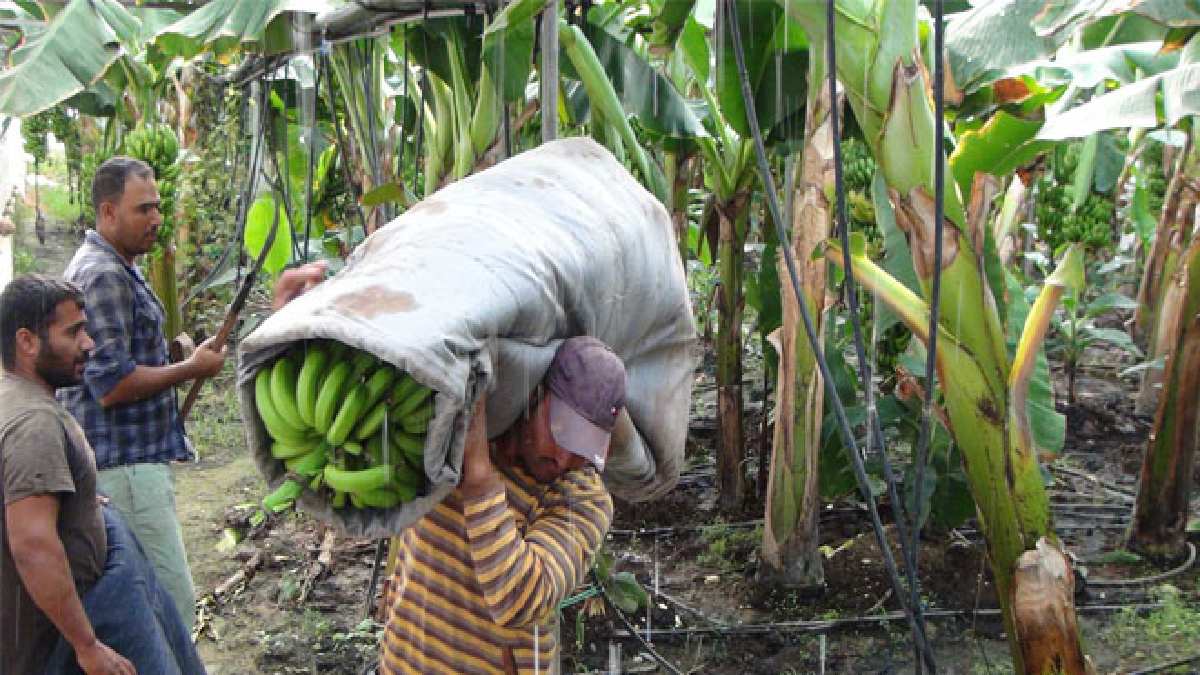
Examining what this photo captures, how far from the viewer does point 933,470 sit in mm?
3932

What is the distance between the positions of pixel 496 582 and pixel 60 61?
3047 millimetres

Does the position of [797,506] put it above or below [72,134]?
below

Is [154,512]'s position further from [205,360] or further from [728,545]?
[728,545]

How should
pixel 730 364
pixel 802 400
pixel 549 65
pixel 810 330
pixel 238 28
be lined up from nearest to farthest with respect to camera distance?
pixel 810 330 → pixel 549 65 → pixel 238 28 → pixel 802 400 → pixel 730 364

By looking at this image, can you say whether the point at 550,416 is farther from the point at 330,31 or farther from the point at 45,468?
the point at 330,31

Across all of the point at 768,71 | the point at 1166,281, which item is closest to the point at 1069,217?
the point at 1166,281

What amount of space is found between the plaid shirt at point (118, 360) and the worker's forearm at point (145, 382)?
0.02 meters

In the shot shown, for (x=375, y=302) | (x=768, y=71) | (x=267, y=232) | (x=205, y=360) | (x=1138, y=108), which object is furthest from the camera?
(x=267, y=232)

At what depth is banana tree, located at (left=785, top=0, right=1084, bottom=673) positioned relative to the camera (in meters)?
2.31

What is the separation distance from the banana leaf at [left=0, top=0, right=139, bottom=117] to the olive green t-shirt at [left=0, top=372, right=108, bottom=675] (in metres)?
1.54

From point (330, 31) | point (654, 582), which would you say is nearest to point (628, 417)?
point (330, 31)

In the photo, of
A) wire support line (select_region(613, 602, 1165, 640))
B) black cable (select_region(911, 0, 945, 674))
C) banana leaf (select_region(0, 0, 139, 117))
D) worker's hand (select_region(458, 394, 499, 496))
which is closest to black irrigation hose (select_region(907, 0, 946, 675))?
black cable (select_region(911, 0, 945, 674))

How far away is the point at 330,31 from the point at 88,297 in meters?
0.88

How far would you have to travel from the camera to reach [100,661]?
2193 millimetres
